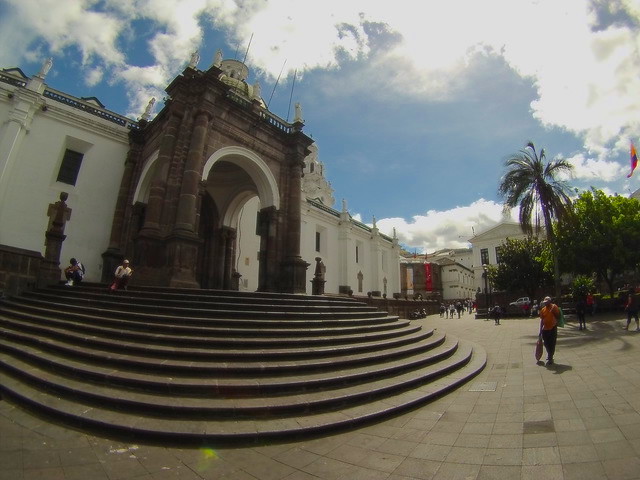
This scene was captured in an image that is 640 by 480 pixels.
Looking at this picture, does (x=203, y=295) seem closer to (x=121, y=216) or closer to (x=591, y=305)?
(x=121, y=216)

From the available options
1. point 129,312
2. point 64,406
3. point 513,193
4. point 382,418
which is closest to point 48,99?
point 129,312

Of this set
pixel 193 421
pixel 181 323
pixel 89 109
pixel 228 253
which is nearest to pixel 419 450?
pixel 193 421

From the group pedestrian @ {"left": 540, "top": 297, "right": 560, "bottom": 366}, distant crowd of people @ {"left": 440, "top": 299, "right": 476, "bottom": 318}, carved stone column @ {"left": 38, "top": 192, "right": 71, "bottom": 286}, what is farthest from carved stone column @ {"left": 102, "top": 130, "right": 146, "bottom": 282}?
distant crowd of people @ {"left": 440, "top": 299, "right": 476, "bottom": 318}

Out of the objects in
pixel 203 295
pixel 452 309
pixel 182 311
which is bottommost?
pixel 452 309

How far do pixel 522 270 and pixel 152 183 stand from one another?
31.2 meters

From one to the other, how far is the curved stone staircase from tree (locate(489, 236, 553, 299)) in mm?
25436

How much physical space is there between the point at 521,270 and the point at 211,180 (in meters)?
28.4

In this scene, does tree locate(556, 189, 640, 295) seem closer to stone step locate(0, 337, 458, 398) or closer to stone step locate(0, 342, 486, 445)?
stone step locate(0, 337, 458, 398)

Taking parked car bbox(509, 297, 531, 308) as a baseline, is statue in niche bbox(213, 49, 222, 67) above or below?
above

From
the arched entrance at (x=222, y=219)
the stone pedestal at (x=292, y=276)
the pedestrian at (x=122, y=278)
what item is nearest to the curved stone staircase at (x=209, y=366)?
the pedestrian at (x=122, y=278)

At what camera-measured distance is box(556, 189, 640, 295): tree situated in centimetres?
1717

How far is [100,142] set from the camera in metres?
15.5

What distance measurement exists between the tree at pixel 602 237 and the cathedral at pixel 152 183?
1529 cm

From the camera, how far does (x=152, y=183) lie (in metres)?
11.2
